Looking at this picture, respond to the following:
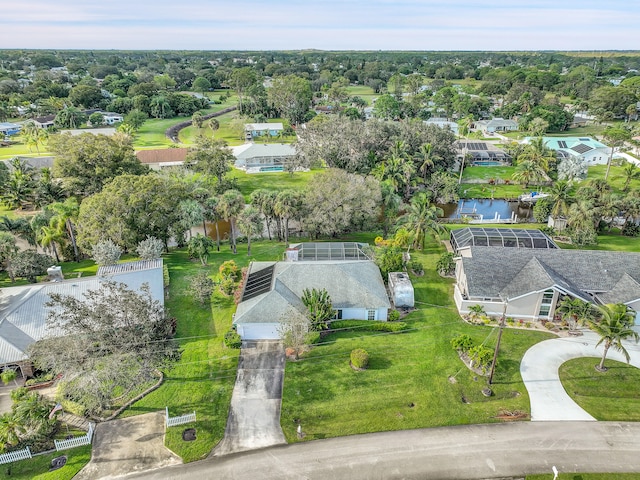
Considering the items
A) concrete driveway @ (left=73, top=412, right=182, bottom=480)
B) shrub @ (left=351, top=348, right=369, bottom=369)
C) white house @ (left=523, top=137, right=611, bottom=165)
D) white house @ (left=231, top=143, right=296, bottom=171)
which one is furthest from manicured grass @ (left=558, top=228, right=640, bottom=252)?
white house @ (left=231, top=143, right=296, bottom=171)

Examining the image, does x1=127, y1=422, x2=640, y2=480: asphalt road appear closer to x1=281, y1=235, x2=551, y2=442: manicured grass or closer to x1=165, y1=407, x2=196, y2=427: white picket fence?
x1=281, y1=235, x2=551, y2=442: manicured grass

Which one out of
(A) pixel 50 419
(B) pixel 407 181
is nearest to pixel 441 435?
(A) pixel 50 419

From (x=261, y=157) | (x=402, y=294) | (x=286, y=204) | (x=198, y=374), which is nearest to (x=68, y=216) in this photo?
(x=286, y=204)

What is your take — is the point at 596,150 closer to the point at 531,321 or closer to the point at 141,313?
the point at 531,321

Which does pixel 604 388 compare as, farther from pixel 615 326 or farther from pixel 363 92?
pixel 363 92

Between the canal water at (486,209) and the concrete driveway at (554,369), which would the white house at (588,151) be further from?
the concrete driveway at (554,369)

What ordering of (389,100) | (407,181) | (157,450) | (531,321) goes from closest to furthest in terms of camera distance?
(157,450)
(531,321)
(407,181)
(389,100)
